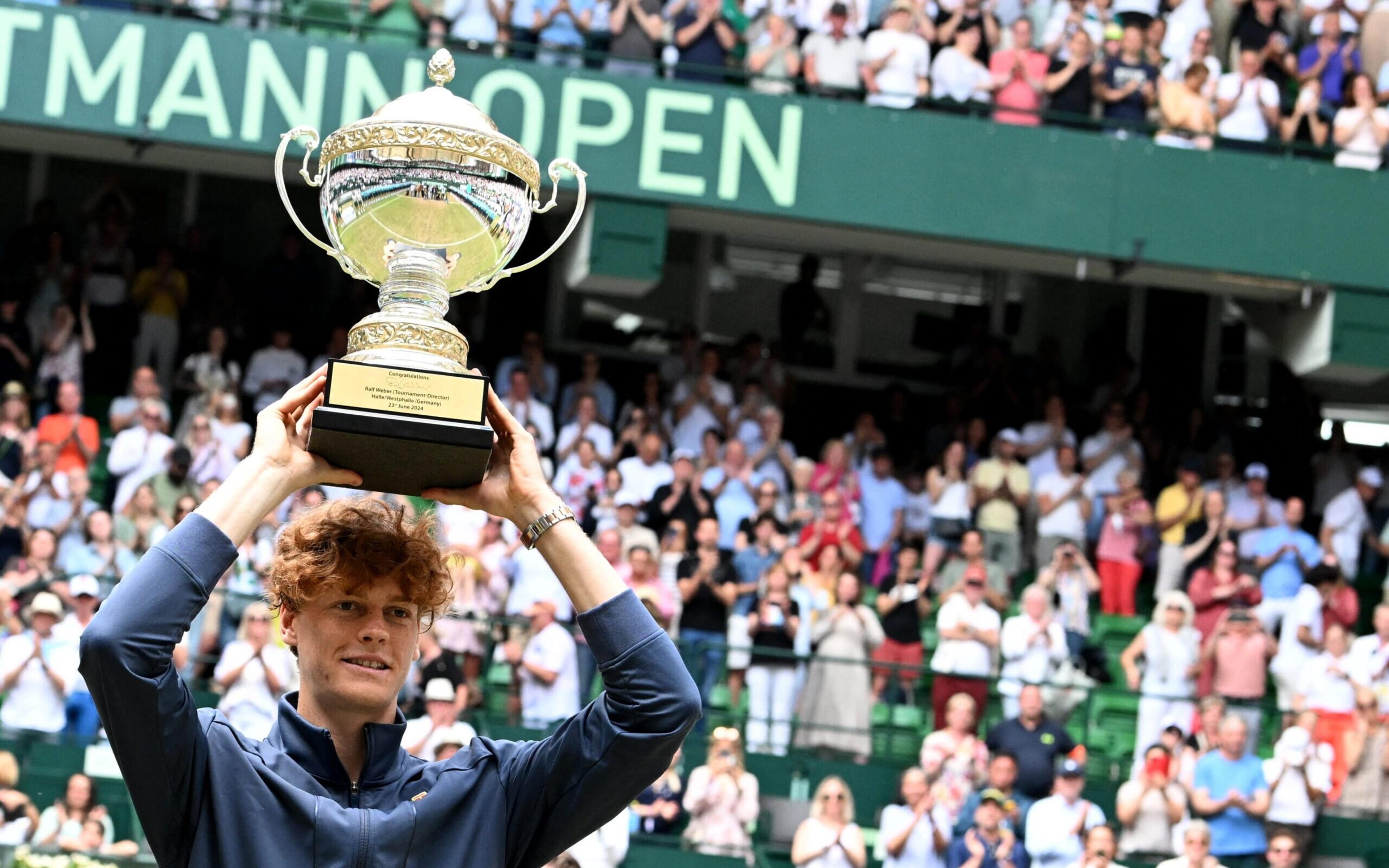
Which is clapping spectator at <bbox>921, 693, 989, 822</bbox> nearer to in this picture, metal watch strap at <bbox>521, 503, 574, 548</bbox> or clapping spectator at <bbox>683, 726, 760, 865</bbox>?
clapping spectator at <bbox>683, 726, 760, 865</bbox>

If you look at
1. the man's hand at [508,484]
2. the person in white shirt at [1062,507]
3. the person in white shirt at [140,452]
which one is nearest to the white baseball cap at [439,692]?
the person in white shirt at [140,452]

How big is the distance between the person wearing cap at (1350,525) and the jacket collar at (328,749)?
41.0ft

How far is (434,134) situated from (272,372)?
11812 mm

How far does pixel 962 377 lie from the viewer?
57.7 feet

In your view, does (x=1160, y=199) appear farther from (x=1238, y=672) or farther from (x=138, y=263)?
(x=138, y=263)

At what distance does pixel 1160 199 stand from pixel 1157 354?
3.82 meters

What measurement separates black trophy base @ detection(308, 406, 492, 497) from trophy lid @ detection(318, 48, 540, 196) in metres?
0.63

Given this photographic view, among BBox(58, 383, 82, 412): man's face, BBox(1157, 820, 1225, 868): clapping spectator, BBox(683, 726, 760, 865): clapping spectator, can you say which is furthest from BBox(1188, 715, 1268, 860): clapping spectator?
BBox(58, 383, 82, 412): man's face

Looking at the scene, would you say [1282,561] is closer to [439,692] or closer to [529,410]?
[529,410]

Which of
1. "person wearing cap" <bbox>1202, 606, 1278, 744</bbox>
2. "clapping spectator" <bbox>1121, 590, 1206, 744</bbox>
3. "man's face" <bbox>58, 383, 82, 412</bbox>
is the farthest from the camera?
"man's face" <bbox>58, 383, 82, 412</bbox>

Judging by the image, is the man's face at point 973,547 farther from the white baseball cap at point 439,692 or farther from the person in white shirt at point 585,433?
the white baseball cap at point 439,692

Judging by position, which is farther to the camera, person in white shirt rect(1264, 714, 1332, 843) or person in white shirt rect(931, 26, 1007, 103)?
person in white shirt rect(931, 26, 1007, 103)

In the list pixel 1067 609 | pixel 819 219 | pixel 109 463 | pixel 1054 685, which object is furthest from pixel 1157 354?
pixel 109 463

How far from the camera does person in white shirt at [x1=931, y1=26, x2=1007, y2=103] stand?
15.6m
